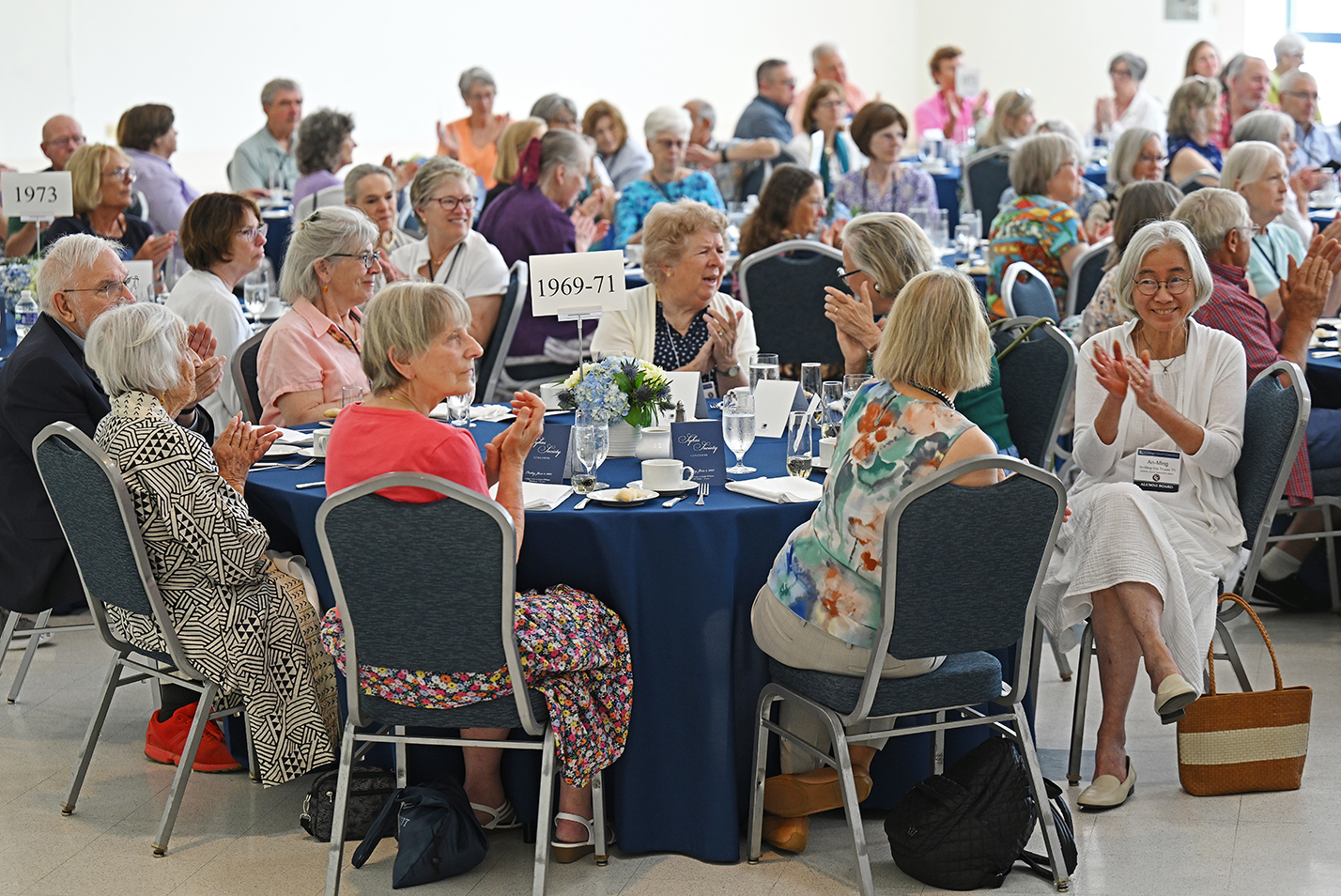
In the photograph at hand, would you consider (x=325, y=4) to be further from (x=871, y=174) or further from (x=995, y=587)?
(x=995, y=587)

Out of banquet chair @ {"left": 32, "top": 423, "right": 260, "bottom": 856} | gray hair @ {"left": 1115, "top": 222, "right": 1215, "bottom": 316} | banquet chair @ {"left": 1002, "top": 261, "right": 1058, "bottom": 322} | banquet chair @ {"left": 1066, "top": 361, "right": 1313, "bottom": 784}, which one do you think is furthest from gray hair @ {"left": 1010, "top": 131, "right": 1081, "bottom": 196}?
banquet chair @ {"left": 32, "top": 423, "right": 260, "bottom": 856}

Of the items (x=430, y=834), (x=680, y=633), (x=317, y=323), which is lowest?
(x=430, y=834)

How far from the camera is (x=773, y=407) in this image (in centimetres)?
384

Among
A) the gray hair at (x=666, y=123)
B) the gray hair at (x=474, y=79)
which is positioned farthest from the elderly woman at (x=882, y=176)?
the gray hair at (x=474, y=79)

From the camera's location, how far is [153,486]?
3.14 meters

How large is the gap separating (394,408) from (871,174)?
5.10 m

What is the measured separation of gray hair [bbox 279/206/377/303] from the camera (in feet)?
13.9

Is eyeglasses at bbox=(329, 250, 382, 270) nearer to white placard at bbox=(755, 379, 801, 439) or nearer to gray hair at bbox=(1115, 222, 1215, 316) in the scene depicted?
white placard at bbox=(755, 379, 801, 439)

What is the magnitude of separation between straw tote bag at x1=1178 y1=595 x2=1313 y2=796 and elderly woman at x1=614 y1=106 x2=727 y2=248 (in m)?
4.57

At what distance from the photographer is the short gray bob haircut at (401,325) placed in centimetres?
297

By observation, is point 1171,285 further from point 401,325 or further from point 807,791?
point 401,325

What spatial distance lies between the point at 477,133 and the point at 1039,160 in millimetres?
4661

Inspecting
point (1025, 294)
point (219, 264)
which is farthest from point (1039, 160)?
point (219, 264)

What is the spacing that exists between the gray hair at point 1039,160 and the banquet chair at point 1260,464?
2857mm
